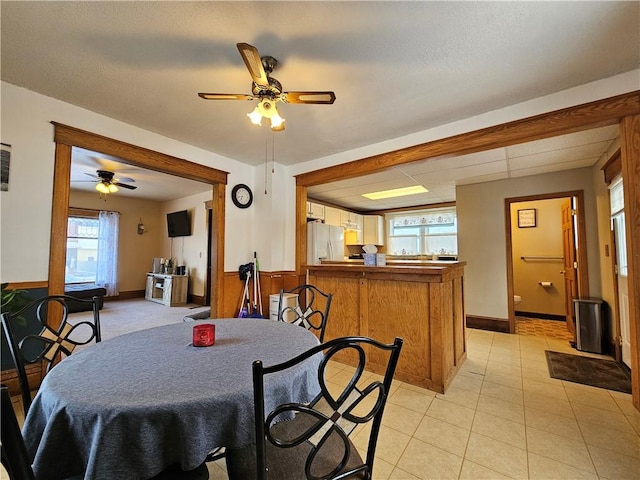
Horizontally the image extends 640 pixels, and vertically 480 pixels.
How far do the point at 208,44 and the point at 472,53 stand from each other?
1.76m

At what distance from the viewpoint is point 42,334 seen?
175cm

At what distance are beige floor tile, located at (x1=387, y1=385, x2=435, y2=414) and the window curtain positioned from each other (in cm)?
693

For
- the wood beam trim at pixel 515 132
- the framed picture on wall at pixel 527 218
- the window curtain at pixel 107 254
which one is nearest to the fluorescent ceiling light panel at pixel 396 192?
the wood beam trim at pixel 515 132

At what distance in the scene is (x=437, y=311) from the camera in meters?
2.45

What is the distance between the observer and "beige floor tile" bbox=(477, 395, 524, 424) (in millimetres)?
2074

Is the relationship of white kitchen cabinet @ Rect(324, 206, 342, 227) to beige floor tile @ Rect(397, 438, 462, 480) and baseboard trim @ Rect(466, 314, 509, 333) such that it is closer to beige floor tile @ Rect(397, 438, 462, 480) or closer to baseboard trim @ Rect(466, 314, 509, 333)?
baseboard trim @ Rect(466, 314, 509, 333)

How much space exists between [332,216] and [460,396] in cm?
432

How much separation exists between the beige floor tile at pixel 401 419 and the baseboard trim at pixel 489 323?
2991mm

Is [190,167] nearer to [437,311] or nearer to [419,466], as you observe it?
[437,311]

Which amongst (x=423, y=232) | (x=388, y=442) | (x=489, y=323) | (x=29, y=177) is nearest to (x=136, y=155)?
(x=29, y=177)

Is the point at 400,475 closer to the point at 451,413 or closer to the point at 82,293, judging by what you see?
the point at 451,413

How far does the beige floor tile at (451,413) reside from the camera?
2.01 meters

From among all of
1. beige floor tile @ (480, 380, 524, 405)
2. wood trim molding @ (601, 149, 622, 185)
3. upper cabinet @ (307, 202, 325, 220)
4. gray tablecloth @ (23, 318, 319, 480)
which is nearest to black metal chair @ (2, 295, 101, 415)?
gray tablecloth @ (23, 318, 319, 480)

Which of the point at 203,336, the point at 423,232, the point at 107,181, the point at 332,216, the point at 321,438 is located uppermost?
the point at 107,181
